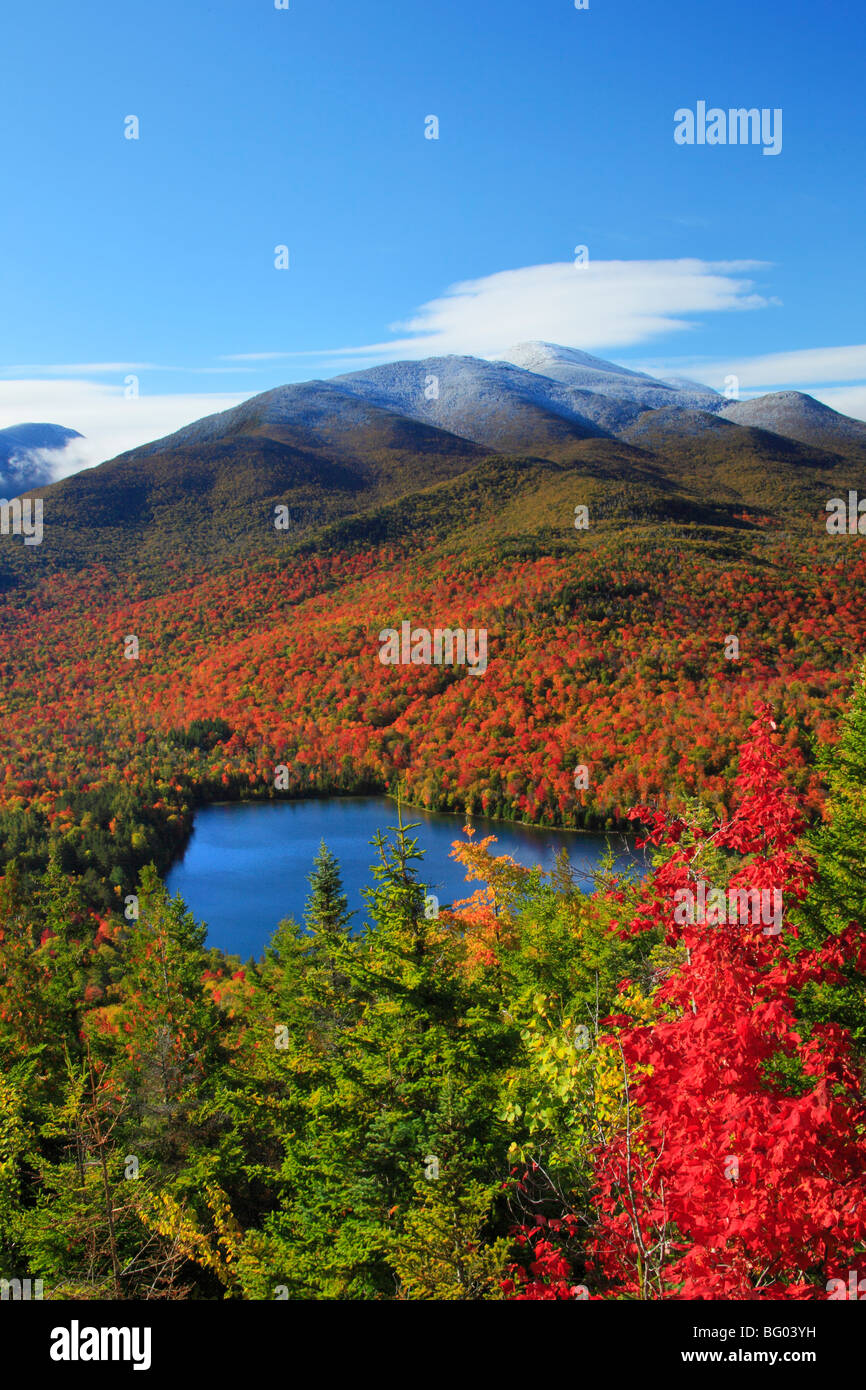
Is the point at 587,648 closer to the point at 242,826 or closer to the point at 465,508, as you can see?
the point at 242,826

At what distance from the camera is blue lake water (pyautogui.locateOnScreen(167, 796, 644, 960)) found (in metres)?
43.8

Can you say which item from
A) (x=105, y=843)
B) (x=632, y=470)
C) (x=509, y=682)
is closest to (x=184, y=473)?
(x=632, y=470)

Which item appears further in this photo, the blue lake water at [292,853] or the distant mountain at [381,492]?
the distant mountain at [381,492]

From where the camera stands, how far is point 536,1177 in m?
9.33

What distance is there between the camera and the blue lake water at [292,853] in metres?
43.8

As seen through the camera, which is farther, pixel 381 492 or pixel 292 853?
pixel 381 492

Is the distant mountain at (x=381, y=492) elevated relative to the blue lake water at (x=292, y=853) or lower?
elevated

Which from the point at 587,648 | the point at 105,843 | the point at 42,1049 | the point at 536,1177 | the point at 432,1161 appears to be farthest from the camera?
the point at 587,648

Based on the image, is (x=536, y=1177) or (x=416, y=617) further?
(x=416, y=617)

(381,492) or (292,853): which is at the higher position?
(381,492)

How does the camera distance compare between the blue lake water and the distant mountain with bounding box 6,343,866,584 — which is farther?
the distant mountain with bounding box 6,343,866,584

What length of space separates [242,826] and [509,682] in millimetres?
26803

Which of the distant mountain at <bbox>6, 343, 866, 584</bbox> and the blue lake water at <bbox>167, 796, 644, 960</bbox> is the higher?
the distant mountain at <bbox>6, 343, 866, 584</bbox>

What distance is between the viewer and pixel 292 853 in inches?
2162
